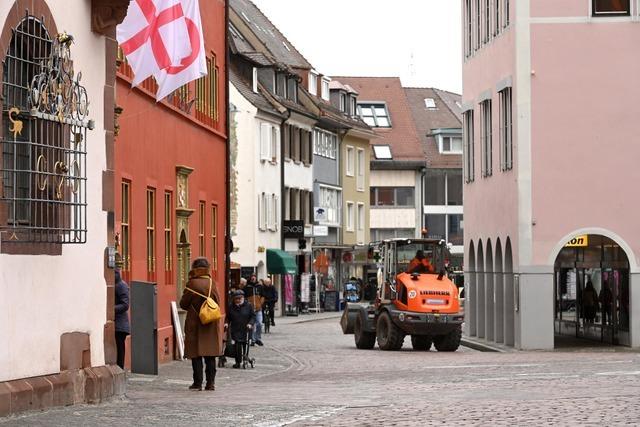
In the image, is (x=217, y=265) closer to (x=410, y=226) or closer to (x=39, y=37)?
(x=39, y=37)

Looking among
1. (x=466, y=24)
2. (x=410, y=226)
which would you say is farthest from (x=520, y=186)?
(x=410, y=226)

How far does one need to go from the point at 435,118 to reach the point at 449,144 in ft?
10.9

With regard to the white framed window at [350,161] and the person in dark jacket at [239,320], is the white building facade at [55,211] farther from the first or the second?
the white framed window at [350,161]

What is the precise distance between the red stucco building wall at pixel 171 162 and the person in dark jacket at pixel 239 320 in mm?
1293

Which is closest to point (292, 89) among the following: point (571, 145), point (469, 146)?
point (469, 146)

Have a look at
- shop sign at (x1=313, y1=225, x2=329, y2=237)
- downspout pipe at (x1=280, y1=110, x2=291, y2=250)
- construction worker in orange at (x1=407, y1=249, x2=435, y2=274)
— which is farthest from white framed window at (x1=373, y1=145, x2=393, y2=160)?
construction worker in orange at (x1=407, y1=249, x2=435, y2=274)

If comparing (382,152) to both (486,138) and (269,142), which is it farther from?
(486,138)

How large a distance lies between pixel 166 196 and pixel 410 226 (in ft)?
251

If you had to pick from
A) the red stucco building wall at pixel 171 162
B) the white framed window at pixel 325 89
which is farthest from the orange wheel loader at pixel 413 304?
the white framed window at pixel 325 89

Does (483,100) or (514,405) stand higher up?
(483,100)

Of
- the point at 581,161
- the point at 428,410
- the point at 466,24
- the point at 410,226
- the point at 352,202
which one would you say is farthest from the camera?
the point at 410,226

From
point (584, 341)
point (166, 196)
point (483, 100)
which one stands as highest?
point (483, 100)

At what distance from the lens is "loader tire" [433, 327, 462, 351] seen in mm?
40562

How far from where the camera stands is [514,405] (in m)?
18.0
